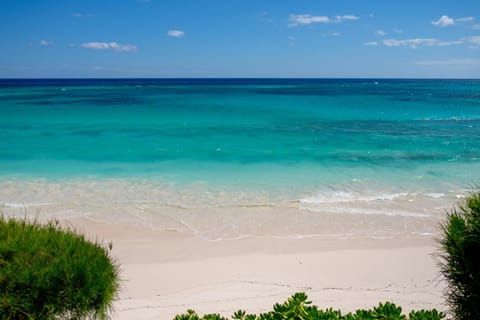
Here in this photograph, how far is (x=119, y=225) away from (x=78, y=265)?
6747 mm

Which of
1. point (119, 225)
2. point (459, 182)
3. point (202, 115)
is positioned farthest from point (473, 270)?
point (202, 115)

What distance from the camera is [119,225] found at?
10.1 m

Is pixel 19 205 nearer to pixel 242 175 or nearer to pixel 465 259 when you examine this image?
pixel 242 175

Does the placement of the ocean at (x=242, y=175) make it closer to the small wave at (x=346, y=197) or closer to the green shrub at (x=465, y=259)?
the small wave at (x=346, y=197)

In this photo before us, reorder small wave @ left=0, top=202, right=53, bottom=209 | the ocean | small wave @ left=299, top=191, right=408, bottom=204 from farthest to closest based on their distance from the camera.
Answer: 1. small wave @ left=299, top=191, right=408, bottom=204
2. small wave @ left=0, top=202, right=53, bottom=209
3. the ocean

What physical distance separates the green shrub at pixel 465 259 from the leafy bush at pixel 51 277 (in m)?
3.25

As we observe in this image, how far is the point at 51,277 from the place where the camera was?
343 centimetres

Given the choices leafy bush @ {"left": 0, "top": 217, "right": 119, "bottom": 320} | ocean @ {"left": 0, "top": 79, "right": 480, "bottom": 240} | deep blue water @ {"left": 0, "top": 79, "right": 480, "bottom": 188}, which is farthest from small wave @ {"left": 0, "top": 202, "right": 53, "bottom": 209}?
leafy bush @ {"left": 0, "top": 217, "right": 119, "bottom": 320}

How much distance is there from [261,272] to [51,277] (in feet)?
15.3

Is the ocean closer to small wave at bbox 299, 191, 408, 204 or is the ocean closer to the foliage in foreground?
small wave at bbox 299, 191, 408, 204

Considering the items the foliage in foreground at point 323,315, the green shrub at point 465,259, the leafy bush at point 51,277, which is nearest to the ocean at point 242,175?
the leafy bush at point 51,277

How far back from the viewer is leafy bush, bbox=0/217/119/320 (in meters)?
3.37

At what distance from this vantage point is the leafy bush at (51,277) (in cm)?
337

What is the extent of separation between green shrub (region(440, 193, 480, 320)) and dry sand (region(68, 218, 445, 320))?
188cm
